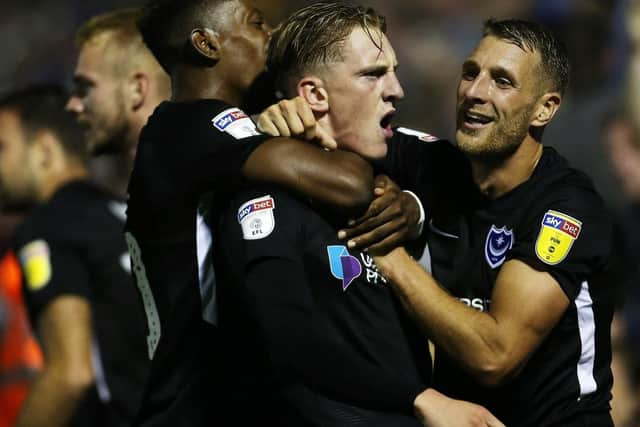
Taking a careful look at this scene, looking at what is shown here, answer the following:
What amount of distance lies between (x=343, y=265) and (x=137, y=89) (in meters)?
2.53

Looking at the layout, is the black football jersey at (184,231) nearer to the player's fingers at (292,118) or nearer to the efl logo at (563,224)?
the player's fingers at (292,118)

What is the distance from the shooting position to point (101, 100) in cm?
593

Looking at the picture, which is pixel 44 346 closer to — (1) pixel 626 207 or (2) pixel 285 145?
(2) pixel 285 145

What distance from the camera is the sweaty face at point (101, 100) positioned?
19.4 ft

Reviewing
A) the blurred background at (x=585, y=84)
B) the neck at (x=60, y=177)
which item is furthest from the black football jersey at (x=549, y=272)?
the neck at (x=60, y=177)

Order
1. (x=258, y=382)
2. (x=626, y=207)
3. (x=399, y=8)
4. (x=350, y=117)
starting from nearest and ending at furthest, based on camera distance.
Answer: (x=258, y=382), (x=350, y=117), (x=626, y=207), (x=399, y=8)

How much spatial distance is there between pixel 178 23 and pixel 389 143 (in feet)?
2.91

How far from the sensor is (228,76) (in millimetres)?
4051

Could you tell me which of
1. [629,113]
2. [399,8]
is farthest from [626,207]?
[399,8]

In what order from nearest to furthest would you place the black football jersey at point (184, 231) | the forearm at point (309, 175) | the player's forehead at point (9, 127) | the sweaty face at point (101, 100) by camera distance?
the forearm at point (309, 175) → the black football jersey at point (184, 231) → the sweaty face at point (101, 100) → the player's forehead at point (9, 127)

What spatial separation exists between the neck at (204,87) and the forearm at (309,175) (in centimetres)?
51

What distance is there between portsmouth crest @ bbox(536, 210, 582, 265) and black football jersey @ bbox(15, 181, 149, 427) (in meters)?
2.80

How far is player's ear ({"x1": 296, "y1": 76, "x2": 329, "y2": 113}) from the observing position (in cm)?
394

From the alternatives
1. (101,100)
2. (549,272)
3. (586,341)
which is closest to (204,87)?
(549,272)
